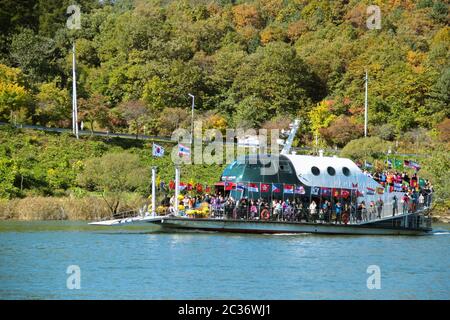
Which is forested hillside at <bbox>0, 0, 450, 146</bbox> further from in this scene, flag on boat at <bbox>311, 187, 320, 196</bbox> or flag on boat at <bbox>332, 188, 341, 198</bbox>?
flag on boat at <bbox>332, 188, 341, 198</bbox>

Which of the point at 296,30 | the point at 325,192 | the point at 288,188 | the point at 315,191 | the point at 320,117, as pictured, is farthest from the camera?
the point at 296,30

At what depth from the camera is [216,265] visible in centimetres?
4603

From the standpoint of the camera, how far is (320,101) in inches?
5064

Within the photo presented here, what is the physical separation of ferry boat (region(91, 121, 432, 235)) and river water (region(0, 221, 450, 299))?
87 centimetres

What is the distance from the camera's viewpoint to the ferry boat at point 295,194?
198 feet

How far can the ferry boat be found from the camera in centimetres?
6022

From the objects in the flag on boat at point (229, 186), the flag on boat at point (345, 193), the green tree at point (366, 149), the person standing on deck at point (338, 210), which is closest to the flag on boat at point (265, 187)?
the flag on boat at point (229, 186)

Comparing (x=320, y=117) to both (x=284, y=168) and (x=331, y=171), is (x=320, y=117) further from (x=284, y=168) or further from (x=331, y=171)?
(x=284, y=168)

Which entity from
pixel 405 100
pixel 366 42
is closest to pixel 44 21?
pixel 366 42

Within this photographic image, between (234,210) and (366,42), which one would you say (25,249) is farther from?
(366,42)

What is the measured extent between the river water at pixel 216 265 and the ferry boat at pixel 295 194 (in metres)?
0.87

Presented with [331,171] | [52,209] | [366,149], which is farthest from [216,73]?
[331,171]

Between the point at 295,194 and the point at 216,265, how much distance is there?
16637mm

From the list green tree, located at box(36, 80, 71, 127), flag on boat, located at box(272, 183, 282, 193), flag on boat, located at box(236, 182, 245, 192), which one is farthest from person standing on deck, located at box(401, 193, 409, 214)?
green tree, located at box(36, 80, 71, 127)
